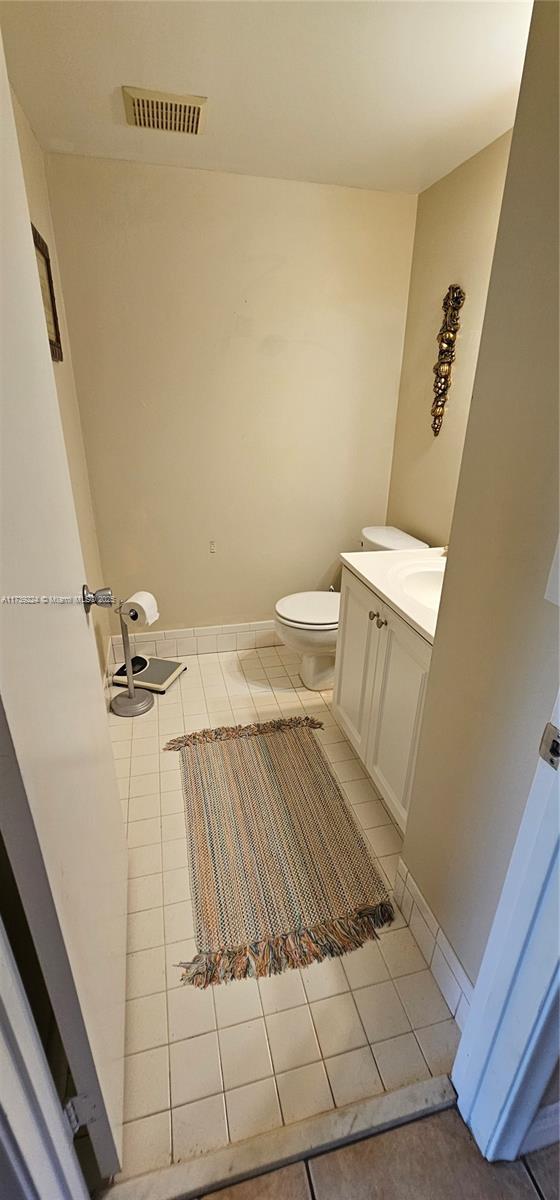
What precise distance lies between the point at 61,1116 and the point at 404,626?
123cm

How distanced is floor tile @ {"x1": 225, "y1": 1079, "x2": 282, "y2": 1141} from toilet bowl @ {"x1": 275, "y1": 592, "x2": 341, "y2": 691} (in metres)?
1.50

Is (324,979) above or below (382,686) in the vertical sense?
below

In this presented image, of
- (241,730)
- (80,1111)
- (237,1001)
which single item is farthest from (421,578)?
(80,1111)

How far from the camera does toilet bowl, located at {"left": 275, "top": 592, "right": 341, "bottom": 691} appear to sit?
226 centimetres

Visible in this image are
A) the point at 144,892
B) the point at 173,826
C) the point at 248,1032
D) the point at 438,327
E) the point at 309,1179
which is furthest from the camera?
the point at 438,327

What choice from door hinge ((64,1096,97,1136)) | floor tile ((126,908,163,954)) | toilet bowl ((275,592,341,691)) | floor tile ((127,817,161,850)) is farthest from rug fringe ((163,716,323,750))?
door hinge ((64,1096,97,1136))

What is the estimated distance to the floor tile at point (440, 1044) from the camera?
1107mm

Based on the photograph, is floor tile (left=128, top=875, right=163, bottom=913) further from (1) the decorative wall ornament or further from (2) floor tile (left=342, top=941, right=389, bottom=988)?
(1) the decorative wall ornament

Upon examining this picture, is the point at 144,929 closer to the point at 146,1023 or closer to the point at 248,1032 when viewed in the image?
the point at 146,1023

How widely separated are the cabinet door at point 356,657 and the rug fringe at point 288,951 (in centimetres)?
61

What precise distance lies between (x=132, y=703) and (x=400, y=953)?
1.50 meters

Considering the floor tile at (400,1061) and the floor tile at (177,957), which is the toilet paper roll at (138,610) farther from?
the floor tile at (400,1061)

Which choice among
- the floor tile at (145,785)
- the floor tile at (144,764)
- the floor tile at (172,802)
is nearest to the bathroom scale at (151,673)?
the floor tile at (144,764)

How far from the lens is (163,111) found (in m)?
1.63
